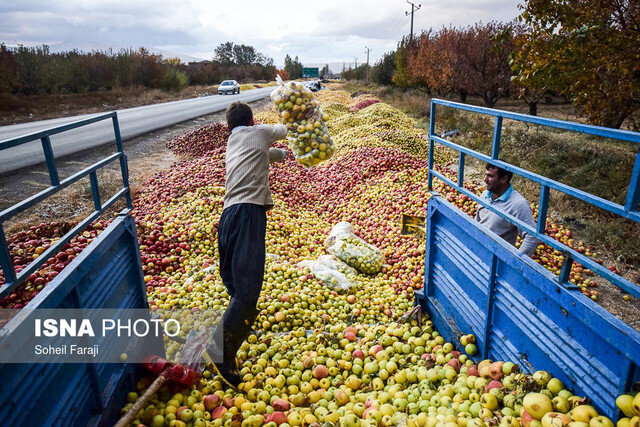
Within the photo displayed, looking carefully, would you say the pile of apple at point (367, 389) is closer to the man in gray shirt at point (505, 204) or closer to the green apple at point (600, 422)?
the green apple at point (600, 422)

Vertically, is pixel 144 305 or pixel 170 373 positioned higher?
pixel 144 305

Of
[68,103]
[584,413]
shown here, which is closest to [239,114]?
[584,413]

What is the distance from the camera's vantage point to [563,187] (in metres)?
2.18

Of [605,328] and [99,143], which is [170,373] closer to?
[605,328]

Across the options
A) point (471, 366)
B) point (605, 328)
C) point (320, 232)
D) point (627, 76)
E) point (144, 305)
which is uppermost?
point (627, 76)

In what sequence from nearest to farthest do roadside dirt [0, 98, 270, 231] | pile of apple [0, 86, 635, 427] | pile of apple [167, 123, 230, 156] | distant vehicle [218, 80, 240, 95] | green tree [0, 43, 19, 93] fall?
pile of apple [0, 86, 635, 427] < roadside dirt [0, 98, 270, 231] < pile of apple [167, 123, 230, 156] < green tree [0, 43, 19, 93] < distant vehicle [218, 80, 240, 95]

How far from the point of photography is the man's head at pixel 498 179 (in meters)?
3.90

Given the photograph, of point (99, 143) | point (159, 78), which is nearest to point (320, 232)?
point (99, 143)

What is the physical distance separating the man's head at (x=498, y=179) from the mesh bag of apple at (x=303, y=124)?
1.66 metres

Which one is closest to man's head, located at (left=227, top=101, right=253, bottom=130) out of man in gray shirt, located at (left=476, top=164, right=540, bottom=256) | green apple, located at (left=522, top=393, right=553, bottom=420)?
man in gray shirt, located at (left=476, top=164, right=540, bottom=256)

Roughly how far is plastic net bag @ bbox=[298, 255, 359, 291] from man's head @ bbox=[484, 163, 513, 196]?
7.27 feet

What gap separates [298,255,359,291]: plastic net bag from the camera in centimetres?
523

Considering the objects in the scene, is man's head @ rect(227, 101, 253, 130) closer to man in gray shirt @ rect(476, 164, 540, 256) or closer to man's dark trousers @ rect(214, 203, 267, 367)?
man's dark trousers @ rect(214, 203, 267, 367)

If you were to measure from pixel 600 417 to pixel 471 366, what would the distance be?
114 centimetres
